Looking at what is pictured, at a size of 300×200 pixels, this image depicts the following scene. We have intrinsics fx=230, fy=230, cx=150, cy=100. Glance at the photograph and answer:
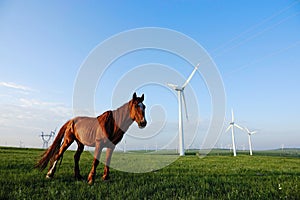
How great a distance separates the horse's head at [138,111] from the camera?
6310mm

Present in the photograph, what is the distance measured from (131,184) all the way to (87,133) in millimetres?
2089

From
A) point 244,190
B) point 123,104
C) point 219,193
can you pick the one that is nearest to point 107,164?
point 123,104

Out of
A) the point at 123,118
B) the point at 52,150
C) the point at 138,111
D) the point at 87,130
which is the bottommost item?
the point at 52,150

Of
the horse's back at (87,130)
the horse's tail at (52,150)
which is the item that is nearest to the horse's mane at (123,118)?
the horse's back at (87,130)

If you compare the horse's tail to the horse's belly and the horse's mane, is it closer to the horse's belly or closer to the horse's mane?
the horse's belly

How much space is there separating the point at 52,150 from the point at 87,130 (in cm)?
177

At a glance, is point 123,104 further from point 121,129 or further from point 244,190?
point 244,190

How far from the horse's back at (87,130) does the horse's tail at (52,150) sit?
0.76 meters

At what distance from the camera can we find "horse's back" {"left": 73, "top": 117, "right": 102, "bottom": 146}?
23.1 ft

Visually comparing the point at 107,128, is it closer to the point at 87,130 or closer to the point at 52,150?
the point at 87,130

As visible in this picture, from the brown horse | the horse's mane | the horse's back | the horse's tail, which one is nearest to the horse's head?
the brown horse

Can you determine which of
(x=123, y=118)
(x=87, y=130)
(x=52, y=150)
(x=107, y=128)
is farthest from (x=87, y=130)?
(x=52, y=150)

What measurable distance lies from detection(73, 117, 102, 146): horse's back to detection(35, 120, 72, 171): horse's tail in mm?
764

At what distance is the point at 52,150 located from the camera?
795 cm
